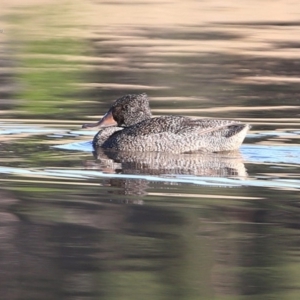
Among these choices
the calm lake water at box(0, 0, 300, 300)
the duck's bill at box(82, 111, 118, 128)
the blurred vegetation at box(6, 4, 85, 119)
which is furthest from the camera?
the blurred vegetation at box(6, 4, 85, 119)

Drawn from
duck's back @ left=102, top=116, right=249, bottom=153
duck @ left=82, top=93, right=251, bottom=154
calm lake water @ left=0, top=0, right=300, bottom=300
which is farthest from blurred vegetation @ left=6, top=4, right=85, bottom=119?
duck's back @ left=102, top=116, right=249, bottom=153

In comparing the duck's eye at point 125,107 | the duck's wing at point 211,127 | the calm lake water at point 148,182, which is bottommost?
the calm lake water at point 148,182

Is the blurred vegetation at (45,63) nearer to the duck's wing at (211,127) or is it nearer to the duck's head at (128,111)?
the duck's head at (128,111)

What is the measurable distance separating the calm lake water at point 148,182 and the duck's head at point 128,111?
0.39 m

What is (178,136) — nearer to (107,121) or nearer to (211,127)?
(211,127)

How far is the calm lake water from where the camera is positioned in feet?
25.7

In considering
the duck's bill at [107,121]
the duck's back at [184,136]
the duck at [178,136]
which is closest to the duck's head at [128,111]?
the duck's bill at [107,121]

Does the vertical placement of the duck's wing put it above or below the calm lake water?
above

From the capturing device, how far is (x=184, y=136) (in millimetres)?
14086

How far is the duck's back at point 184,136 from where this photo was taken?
14078mm

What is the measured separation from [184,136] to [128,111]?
67.6 inches

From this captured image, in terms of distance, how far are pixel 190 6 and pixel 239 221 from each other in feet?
97.6

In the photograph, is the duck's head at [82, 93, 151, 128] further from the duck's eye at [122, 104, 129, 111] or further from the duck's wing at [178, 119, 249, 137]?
the duck's wing at [178, 119, 249, 137]

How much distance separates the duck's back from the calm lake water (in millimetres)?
199
